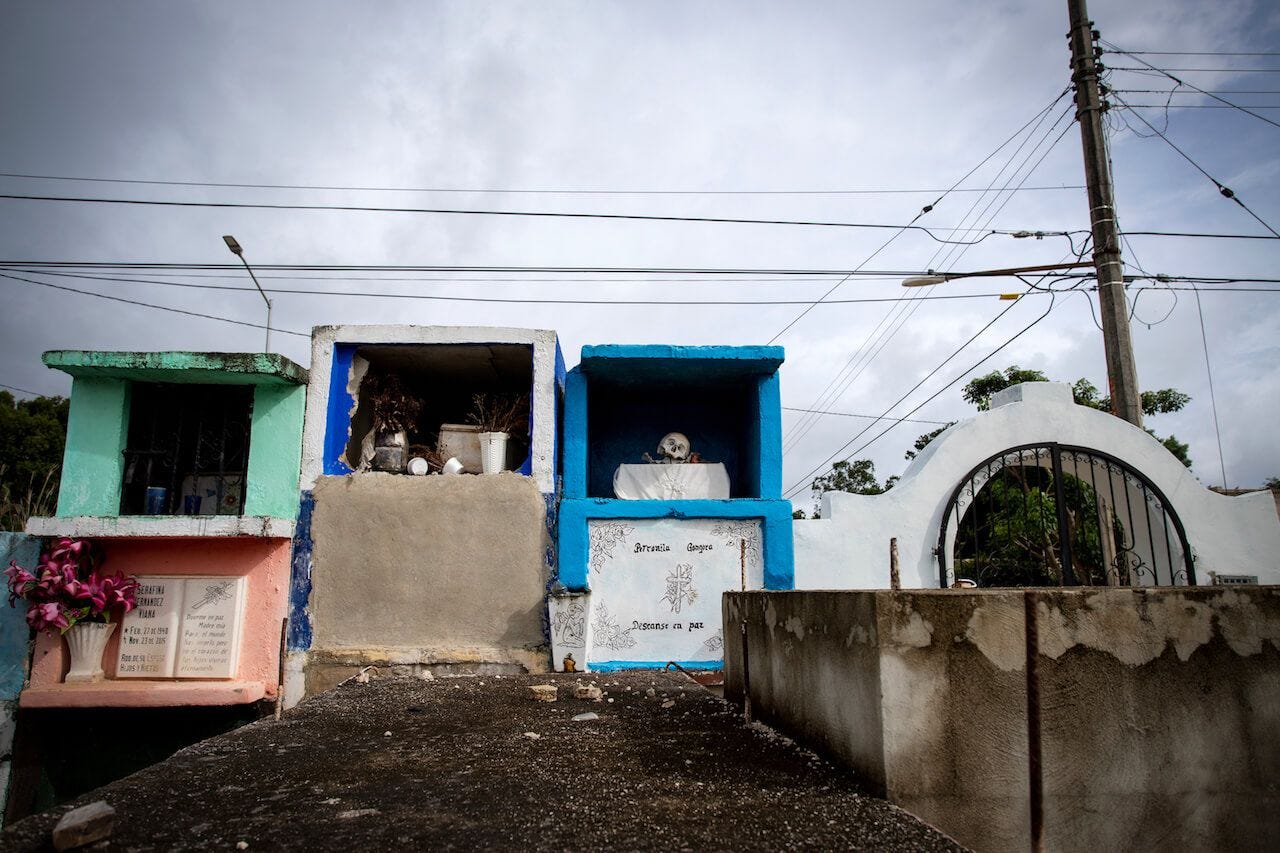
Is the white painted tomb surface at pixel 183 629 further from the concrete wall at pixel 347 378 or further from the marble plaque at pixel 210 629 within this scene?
the concrete wall at pixel 347 378

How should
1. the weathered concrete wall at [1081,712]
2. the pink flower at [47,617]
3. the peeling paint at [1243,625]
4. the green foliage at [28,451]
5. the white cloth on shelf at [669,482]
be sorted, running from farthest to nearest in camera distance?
the green foliage at [28,451], the white cloth on shelf at [669,482], the pink flower at [47,617], the peeling paint at [1243,625], the weathered concrete wall at [1081,712]

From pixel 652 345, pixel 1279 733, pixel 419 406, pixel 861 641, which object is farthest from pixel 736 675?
pixel 419 406

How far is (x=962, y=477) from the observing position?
808 cm

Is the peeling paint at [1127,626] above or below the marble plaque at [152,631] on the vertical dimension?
above

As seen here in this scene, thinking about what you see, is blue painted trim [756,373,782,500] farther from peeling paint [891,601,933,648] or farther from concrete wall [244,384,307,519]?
peeling paint [891,601,933,648]

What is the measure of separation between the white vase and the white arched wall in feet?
24.2

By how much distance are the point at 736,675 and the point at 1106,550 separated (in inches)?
223

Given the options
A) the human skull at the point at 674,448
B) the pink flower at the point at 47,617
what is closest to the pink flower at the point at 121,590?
the pink flower at the point at 47,617

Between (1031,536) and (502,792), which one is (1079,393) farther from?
(502,792)

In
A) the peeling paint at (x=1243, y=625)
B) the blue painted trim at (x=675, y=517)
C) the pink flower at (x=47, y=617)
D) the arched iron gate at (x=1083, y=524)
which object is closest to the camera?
the peeling paint at (x=1243, y=625)

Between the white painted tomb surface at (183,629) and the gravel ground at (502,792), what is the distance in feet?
14.3

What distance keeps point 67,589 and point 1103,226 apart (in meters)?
12.5

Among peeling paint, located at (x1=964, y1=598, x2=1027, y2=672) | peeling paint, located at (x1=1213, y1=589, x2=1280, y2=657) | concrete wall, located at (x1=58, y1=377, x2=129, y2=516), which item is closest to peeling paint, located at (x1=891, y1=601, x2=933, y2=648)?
peeling paint, located at (x1=964, y1=598, x2=1027, y2=672)

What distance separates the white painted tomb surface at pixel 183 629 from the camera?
784 centimetres
